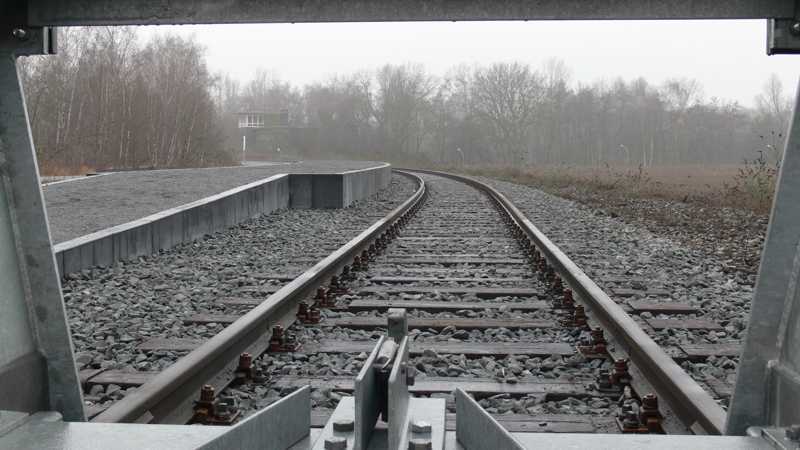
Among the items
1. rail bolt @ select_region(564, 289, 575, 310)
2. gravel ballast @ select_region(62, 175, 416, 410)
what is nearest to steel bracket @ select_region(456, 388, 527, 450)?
gravel ballast @ select_region(62, 175, 416, 410)

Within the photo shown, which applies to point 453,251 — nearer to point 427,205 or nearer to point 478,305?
point 478,305

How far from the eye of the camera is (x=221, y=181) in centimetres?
1298

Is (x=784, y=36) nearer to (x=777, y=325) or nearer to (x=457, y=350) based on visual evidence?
(x=777, y=325)

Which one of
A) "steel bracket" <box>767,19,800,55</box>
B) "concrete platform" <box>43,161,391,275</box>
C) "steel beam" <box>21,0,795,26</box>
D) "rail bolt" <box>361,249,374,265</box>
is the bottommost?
"rail bolt" <box>361,249,374,265</box>

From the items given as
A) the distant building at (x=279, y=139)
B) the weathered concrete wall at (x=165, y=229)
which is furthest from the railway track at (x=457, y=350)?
the distant building at (x=279, y=139)

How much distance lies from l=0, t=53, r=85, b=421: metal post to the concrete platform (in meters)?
3.47

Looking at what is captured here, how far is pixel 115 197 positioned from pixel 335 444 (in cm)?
916

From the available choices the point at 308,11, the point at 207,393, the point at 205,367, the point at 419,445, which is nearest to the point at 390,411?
the point at 419,445

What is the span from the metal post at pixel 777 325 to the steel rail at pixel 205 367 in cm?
197

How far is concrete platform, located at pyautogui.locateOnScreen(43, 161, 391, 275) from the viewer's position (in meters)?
6.30

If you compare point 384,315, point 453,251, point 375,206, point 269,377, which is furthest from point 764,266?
point 375,206

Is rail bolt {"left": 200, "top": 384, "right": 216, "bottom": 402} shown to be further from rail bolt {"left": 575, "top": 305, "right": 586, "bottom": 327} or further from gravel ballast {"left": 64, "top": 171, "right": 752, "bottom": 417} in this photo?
rail bolt {"left": 575, "top": 305, "right": 586, "bottom": 327}

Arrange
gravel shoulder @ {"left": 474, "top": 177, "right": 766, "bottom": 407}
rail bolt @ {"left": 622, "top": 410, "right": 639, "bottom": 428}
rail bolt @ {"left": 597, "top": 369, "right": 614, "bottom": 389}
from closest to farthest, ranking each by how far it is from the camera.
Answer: rail bolt @ {"left": 622, "top": 410, "right": 639, "bottom": 428}, rail bolt @ {"left": 597, "top": 369, "right": 614, "bottom": 389}, gravel shoulder @ {"left": 474, "top": 177, "right": 766, "bottom": 407}

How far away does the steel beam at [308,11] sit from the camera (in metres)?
2.02
